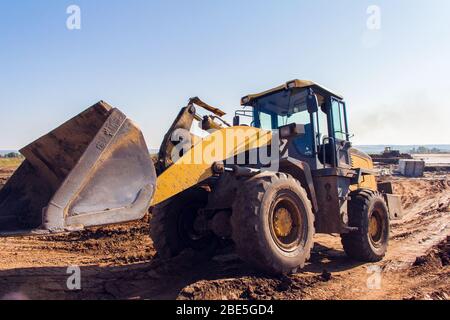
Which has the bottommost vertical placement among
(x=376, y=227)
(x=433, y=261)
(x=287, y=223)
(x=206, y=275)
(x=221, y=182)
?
(x=433, y=261)

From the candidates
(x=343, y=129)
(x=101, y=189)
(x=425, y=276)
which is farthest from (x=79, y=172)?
(x=343, y=129)

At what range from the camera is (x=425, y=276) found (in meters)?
5.55

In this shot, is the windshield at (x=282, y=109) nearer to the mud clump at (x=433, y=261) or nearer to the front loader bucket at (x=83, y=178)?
the mud clump at (x=433, y=261)

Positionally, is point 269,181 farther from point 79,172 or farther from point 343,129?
point 343,129

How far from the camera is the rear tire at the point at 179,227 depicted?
6.05 meters

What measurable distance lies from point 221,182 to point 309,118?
2226 millimetres

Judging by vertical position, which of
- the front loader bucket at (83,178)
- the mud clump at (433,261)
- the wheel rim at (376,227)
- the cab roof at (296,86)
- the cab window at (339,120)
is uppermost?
the cab roof at (296,86)

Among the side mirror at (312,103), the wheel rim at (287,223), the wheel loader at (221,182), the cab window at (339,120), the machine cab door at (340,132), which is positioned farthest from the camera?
the cab window at (339,120)

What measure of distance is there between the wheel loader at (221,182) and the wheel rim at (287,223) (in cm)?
1

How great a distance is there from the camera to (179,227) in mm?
6184

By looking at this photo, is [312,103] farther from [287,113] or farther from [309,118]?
[287,113]

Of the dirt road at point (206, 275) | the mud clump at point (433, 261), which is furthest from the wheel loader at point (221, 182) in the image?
the mud clump at point (433, 261)

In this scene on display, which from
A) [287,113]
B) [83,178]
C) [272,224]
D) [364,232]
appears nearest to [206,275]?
[272,224]
